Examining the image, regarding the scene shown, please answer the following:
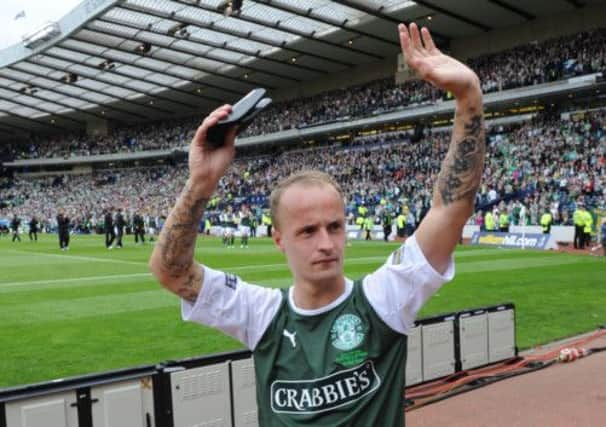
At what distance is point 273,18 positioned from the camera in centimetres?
3956

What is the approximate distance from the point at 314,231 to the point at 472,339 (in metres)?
5.86

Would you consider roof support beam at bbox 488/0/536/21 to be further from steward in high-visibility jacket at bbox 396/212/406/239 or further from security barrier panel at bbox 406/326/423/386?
security barrier panel at bbox 406/326/423/386

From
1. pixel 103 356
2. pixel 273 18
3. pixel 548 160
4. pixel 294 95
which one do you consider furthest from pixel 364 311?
pixel 294 95

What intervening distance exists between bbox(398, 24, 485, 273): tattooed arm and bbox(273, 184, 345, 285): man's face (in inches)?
11.3

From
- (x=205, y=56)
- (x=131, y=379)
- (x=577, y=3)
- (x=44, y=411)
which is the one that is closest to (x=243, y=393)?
(x=131, y=379)

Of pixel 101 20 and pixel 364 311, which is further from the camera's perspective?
pixel 101 20

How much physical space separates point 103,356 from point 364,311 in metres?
6.84

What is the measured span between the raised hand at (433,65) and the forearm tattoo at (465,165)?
0.14 m

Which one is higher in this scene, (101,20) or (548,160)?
(101,20)

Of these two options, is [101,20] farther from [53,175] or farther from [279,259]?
[53,175]

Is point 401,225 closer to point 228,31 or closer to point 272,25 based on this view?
point 272,25

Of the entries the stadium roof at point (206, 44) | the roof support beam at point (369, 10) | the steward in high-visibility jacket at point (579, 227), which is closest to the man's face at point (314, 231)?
the steward in high-visibility jacket at point (579, 227)

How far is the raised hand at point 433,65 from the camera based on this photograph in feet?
6.78

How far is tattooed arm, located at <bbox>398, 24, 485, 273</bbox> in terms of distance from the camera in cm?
209
